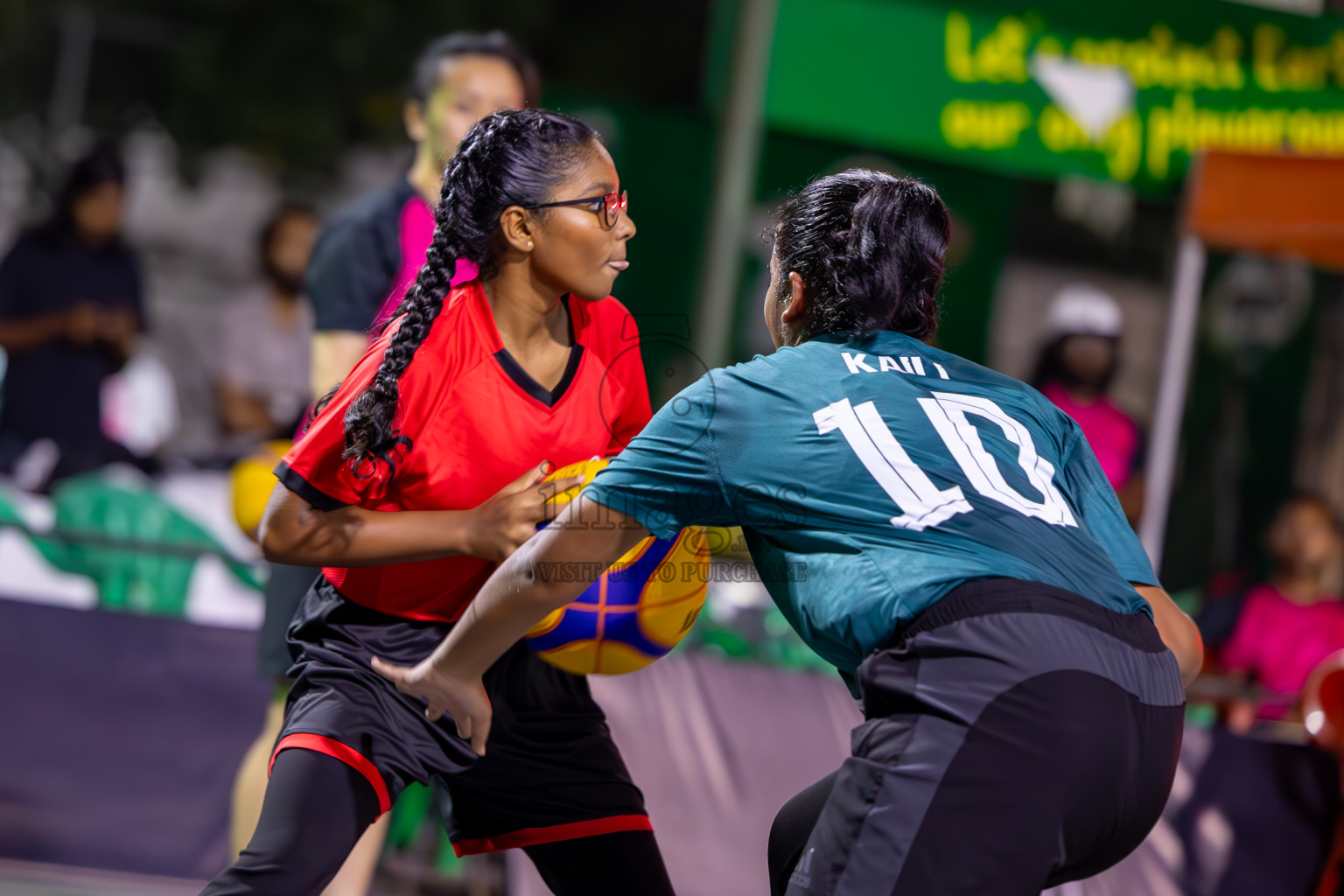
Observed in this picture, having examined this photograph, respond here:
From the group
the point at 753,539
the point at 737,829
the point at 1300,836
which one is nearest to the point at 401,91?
the point at 737,829

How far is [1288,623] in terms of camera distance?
18.7ft

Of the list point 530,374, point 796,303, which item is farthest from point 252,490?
point 796,303

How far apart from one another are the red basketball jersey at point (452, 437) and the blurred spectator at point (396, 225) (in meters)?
0.87

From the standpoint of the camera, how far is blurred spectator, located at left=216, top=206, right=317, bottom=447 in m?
6.67

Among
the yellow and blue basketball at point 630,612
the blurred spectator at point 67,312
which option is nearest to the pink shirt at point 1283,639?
the yellow and blue basketball at point 630,612

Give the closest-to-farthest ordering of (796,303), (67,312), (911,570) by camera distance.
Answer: (911,570) < (796,303) < (67,312)

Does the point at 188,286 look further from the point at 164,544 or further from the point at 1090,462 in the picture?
the point at 1090,462

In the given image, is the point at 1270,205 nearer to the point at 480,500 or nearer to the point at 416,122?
the point at 416,122

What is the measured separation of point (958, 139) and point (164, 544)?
15.1 feet

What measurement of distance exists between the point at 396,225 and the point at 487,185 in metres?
1.02

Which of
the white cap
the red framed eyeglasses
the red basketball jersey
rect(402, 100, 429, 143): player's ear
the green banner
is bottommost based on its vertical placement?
the red basketball jersey

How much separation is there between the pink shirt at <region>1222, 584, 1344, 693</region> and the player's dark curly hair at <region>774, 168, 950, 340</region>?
409cm

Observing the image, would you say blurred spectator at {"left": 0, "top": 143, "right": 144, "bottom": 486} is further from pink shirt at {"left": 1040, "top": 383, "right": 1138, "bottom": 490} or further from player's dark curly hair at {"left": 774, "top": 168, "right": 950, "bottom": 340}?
player's dark curly hair at {"left": 774, "top": 168, "right": 950, "bottom": 340}

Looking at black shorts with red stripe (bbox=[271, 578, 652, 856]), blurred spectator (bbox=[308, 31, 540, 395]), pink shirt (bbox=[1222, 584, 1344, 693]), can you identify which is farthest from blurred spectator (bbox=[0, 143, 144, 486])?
pink shirt (bbox=[1222, 584, 1344, 693])
